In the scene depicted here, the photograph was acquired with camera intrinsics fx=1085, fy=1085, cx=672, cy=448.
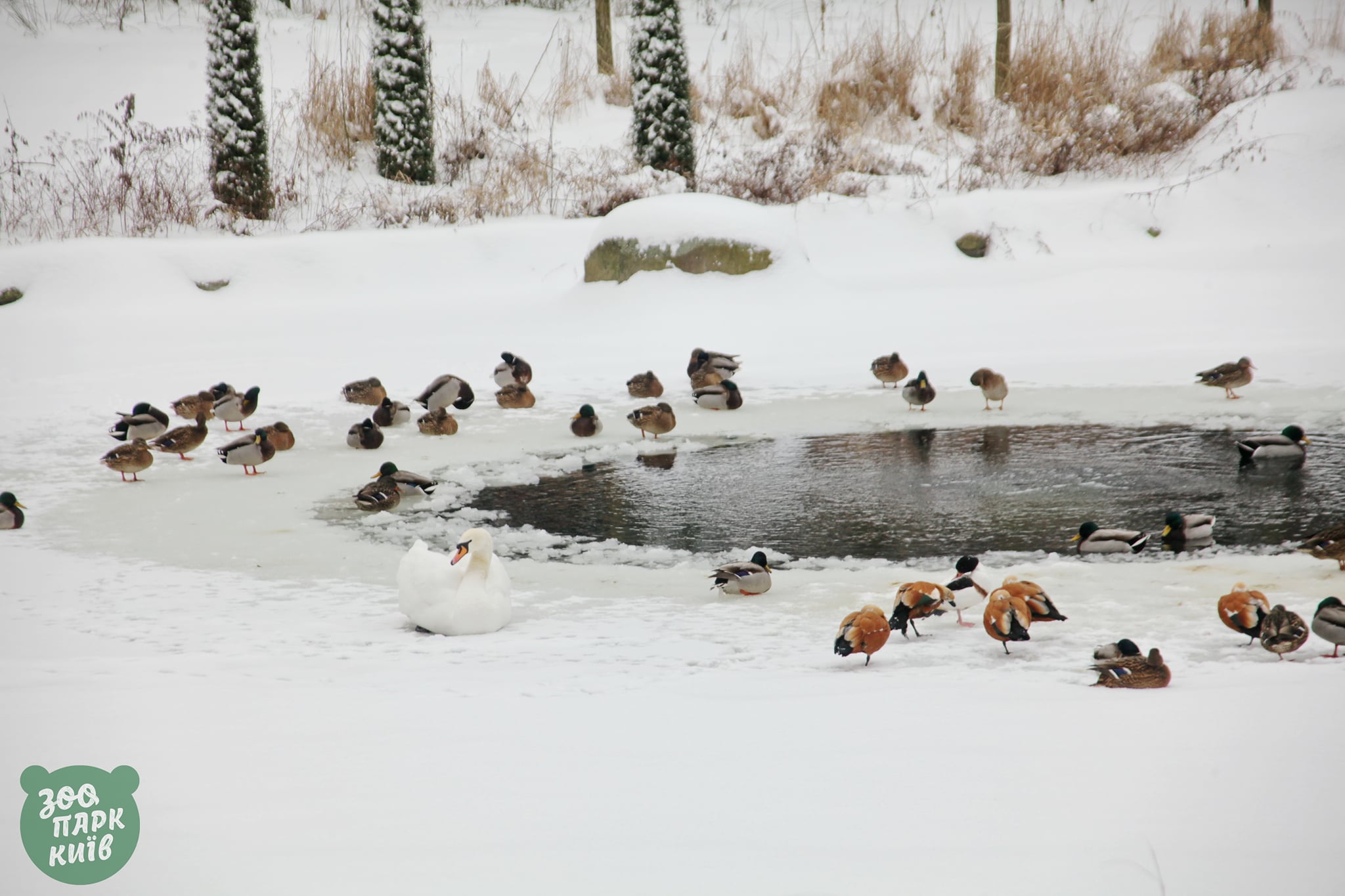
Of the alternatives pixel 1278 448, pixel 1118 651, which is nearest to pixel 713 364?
pixel 1278 448

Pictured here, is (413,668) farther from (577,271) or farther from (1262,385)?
(577,271)

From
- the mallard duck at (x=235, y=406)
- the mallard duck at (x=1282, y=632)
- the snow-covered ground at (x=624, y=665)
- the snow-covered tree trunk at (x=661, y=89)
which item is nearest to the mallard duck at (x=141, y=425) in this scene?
the snow-covered ground at (x=624, y=665)

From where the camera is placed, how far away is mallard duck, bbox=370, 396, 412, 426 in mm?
10039

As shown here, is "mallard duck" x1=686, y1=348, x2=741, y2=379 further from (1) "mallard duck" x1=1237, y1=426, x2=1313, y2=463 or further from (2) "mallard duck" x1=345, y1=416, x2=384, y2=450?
(1) "mallard duck" x1=1237, y1=426, x2=1313, y2=463

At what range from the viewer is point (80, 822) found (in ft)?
8.10

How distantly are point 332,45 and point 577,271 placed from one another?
39.6 feet

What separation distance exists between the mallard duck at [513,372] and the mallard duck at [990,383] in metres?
4.48

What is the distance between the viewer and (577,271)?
1547cm

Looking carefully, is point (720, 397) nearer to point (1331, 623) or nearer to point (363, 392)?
point (363, 392)

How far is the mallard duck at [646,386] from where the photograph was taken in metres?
10.7

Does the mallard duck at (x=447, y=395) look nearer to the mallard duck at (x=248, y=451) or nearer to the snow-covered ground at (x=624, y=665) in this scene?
Result: the snow-covered ground at (x=624, y=665)

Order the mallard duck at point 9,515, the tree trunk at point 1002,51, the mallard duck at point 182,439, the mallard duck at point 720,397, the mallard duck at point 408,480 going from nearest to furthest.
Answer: the mallard duck at point 9,515
the mallard duck at point 408,480
the mallard duck at point 182,439
the mallard duck at point 720,397
the tree trunk at point 1002,51

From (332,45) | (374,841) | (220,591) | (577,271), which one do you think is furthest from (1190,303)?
(332,45)

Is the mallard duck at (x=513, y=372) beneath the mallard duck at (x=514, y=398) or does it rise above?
above
